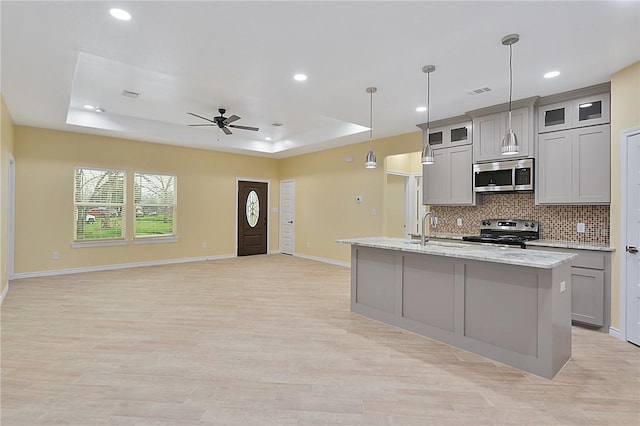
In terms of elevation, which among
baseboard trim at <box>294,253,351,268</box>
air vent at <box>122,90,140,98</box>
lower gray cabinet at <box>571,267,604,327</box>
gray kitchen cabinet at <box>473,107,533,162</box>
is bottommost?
baseboard trim at <box>294,253,351,268</box>

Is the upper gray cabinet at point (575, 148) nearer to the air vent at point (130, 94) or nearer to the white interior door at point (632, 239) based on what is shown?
the white interior door at point (632, 239)

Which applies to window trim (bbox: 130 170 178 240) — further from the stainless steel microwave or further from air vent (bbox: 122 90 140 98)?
the stainless steel microwave

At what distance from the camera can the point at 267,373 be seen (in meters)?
2.58

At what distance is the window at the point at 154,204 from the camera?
711 centimetres

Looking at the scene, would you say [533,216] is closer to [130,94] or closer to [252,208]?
[130,94]

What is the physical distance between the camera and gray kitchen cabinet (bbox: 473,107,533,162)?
14.1 ft

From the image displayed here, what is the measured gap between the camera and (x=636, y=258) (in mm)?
3223

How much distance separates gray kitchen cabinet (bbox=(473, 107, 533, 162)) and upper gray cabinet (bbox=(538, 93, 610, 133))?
0.57ft

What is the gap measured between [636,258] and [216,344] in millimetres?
4154

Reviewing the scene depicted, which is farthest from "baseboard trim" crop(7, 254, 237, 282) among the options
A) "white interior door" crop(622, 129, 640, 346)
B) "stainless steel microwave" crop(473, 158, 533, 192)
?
"white interior door" crop(622, 129, 640, 346)

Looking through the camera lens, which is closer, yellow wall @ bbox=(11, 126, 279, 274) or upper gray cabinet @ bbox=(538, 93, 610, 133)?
upper gray cabinet @ bbox=(538, 93, 610, 133)

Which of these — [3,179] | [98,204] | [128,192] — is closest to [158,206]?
[128,192]

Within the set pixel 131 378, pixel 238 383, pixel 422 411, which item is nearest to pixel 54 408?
pixel 131 378

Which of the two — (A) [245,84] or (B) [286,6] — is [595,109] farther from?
(A) [245,84]
